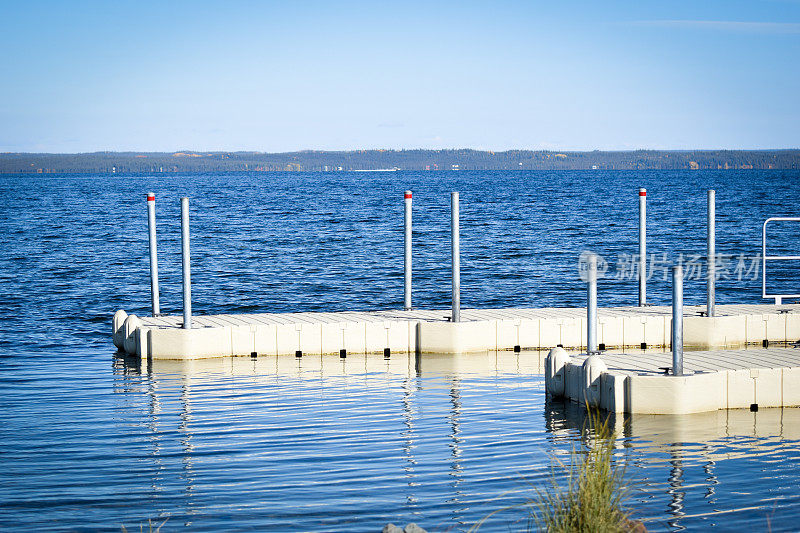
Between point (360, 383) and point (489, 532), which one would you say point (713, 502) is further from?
point (360, 383)

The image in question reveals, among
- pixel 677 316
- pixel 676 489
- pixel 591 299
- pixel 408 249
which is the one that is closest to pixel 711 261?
pixel 591 299

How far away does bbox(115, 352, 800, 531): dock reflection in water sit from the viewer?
280 inches

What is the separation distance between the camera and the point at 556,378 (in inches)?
427

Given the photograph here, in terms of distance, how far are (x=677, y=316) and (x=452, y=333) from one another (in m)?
4.44

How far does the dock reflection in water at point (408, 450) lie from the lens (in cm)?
711

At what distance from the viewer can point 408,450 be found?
879 cm

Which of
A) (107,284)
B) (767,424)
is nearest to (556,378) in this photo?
(767,424)

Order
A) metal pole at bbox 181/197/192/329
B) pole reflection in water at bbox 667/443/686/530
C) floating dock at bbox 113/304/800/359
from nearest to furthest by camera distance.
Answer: pole reflection in water at bbox 667/443/686/530 < metal pole at bbox 181/197/192/329 < floating dock at bbox 113/304/800/359

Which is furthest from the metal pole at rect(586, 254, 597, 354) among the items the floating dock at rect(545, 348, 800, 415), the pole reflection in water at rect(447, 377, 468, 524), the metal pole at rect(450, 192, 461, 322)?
the metal pole at rect(450, 192, 461, 322)

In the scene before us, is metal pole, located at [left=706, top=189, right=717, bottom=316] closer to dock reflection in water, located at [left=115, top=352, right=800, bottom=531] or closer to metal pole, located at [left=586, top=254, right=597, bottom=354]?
metal pole, located at [left=586, top=254, right=597, bottom=354]

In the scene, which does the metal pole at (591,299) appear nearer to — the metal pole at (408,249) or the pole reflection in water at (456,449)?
Answer: the pole reflection in water at (456,449)

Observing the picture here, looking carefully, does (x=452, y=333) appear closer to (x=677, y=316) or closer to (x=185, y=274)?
(x=185, y=274)

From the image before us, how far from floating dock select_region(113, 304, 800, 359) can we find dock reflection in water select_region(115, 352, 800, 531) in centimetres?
71

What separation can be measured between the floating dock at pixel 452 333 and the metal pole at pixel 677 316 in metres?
3.83
